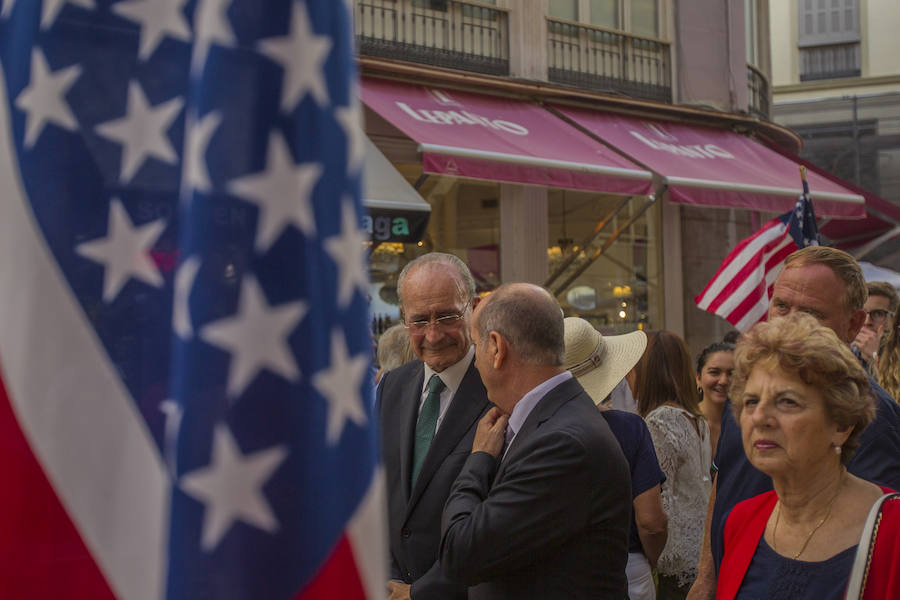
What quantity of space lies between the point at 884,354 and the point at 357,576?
3572mm

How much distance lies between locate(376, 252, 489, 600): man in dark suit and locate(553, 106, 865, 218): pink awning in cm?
867

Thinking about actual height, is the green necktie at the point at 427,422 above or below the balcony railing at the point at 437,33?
below

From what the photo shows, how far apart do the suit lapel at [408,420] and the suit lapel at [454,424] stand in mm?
141

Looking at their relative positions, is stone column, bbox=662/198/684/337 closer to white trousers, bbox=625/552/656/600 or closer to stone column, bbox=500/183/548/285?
stone column, bbox=500/183/548/285

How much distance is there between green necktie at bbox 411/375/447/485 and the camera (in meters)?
3.73

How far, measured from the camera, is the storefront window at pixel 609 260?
14.4 m

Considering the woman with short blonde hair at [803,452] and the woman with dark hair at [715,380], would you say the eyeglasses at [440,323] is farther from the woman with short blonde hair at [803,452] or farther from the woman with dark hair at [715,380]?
the woman with dark hair at [715,380]

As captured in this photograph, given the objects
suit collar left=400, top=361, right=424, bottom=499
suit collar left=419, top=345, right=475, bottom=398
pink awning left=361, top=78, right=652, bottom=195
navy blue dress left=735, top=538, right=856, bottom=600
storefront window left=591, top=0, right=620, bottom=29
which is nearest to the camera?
navy blue dress left=735, top=538, right=856, bottom=600

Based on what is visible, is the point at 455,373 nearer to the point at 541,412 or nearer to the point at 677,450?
the point at 541,412

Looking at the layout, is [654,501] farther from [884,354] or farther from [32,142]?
[32,142]

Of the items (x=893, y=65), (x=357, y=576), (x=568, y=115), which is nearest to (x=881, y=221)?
(x=568, y=115)

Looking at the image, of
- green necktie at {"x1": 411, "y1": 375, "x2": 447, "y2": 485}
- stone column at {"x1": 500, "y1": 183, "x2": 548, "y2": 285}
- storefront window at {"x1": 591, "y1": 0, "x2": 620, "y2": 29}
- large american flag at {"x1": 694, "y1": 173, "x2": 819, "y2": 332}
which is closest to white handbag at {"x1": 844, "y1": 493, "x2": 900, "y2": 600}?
green necktie at {"x1": 411, "y1": 375, "x2": 447, "y2": 485}

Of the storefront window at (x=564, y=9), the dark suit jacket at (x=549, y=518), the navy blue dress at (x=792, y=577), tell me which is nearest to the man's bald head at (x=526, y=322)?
the dark suit jacket at (x=549, y=518)

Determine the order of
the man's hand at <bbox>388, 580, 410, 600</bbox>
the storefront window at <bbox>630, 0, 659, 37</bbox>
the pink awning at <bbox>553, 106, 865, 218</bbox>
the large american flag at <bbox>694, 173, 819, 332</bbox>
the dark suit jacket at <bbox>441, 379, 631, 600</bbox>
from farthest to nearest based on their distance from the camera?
the storefront window at <bbox>630, 0, 659, 37</bbox>
the pink awning at <bbox>553, 106, 865, 218</bbox>
the large american flag at <bbox>694, 173, 819, 332</bbox>
the man's hand at <bbox>388, 580, 410, 600</bbox>
the dark suit jacket at <bbox>441, 379, 631, 600</bbox>
